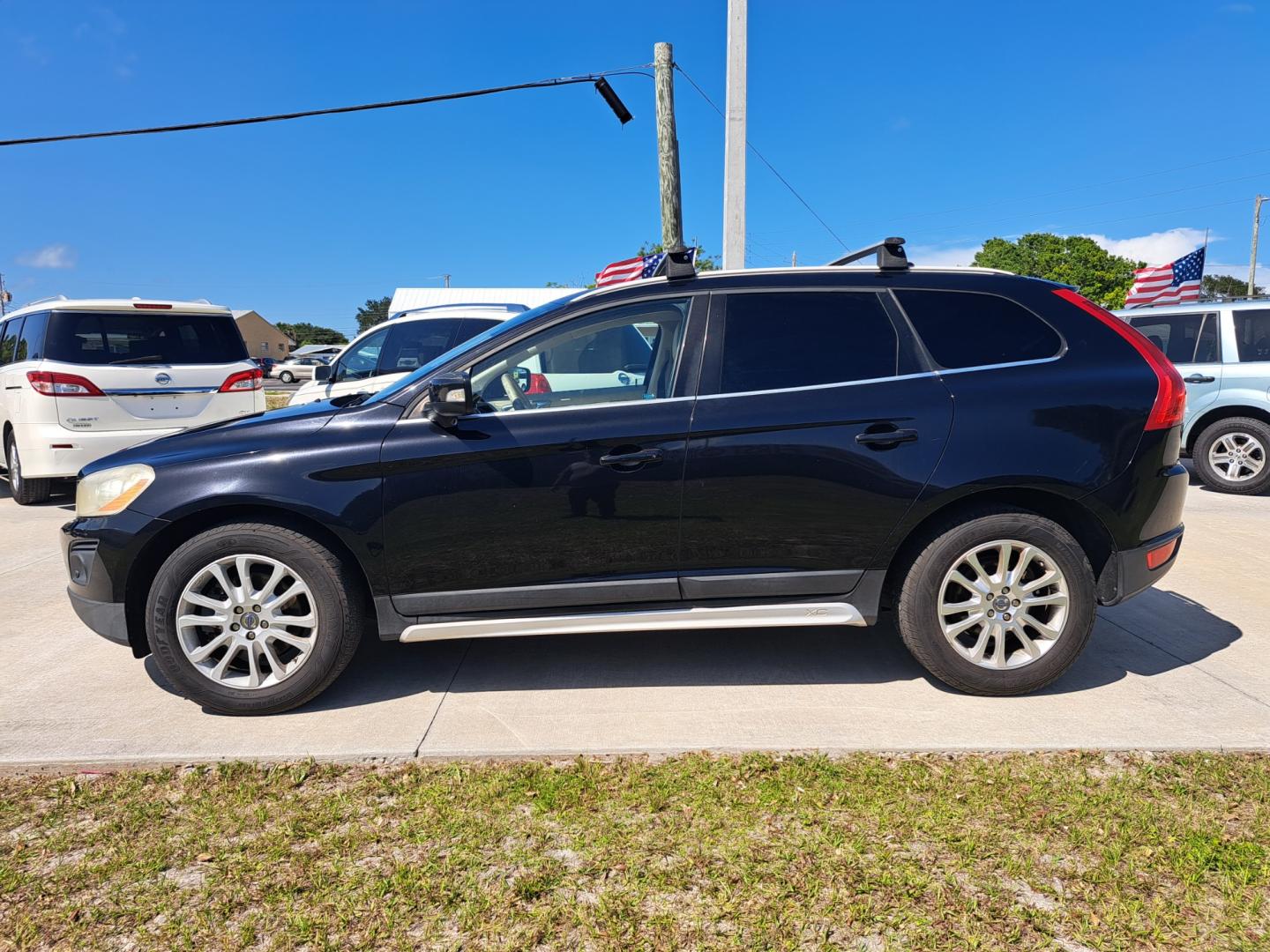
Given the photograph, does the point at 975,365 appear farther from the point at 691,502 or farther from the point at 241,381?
the point at 241,381

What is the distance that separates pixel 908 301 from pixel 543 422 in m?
1.65

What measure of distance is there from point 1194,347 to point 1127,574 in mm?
6666

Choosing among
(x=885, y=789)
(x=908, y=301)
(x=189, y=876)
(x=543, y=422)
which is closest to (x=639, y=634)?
(x=543, y=422)

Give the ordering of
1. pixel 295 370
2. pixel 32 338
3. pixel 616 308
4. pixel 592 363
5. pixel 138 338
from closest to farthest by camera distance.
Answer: pixel 616 308 < pixel 592 363 < pixel 138 338 < pixel 32 338 < pixel 295 370

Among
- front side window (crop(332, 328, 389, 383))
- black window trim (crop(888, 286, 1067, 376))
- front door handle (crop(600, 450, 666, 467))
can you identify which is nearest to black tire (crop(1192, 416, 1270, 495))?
black window trim (crop(888, 286, 1067, 376))

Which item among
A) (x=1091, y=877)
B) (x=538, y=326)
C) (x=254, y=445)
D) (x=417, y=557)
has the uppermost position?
(x=538, y=326)

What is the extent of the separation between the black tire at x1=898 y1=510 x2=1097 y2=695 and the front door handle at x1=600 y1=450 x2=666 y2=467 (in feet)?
3.88

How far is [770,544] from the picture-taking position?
3.55 m

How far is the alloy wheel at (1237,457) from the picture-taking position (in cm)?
847

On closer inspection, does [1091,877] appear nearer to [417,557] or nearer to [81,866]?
[417,557]

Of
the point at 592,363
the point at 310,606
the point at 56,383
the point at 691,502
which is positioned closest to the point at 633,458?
the point at 691,502

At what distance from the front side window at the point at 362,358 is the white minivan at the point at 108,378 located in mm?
1836

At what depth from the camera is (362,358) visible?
9.99 meters

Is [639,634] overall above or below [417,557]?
below
